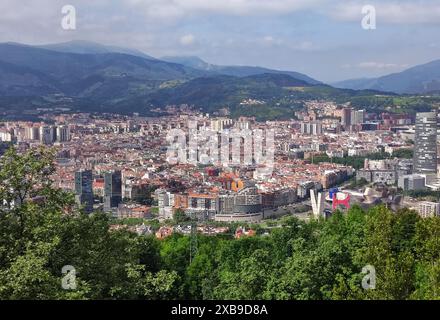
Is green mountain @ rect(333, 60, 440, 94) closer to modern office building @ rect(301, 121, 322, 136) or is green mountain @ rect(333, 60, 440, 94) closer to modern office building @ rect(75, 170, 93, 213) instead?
modern office building @ rect(301, 121, 322, 136)

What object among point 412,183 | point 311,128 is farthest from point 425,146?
point 311,128

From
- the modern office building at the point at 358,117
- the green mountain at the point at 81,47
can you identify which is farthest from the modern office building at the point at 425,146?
the green mountain at the point at 81,47

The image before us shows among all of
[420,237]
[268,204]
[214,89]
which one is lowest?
[268,204]

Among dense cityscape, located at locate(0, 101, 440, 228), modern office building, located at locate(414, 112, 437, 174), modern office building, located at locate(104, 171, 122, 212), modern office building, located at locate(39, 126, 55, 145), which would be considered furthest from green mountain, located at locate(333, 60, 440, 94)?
modern office building, located at locate(104, 171, 122, 212)

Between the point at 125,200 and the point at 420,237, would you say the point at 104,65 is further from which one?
the point at 420,237

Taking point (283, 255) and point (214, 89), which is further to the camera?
point (214, 89)

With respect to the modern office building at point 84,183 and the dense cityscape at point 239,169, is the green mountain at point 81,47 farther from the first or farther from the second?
the modern office building at point 84,183
